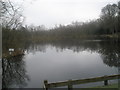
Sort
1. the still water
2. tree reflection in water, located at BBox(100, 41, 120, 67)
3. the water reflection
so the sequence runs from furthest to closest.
Result: 1. the water reflection
2. tree reflection in water, located at BBox(100, 41, 120, 67)
3. the still water

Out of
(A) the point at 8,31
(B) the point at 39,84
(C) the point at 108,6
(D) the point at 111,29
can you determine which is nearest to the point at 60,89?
(B) the point at 39,84

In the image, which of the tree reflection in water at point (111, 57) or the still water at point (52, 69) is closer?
the still water at point (52, 69)

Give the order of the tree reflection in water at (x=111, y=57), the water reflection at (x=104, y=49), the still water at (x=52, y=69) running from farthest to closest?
1. the water reflection at (x=104, y=49)
2. the tree reflection in water at (x=111, y=57)
3. the still water at (x=52, y=69)

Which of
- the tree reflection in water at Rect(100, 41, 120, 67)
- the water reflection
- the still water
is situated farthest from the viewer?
the water reflection

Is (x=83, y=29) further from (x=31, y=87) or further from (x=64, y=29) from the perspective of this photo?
(x=31, y=87)

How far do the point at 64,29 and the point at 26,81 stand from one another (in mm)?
59226

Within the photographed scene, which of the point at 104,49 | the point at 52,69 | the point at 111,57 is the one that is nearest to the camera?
the point at 52,69

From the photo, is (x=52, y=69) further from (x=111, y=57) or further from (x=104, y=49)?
(x=104, y=49)

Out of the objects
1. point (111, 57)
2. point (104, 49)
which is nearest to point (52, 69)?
point (111, 57)

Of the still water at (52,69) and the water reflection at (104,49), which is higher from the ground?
the water reflection at (104,49)

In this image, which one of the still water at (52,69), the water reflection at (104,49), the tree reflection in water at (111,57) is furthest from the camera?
the water reflection at (104,49)

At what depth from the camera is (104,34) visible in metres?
50.3

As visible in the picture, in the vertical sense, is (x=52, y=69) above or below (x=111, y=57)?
→ below

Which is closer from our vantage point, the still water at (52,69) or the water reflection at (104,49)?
the still water at (52,69)
